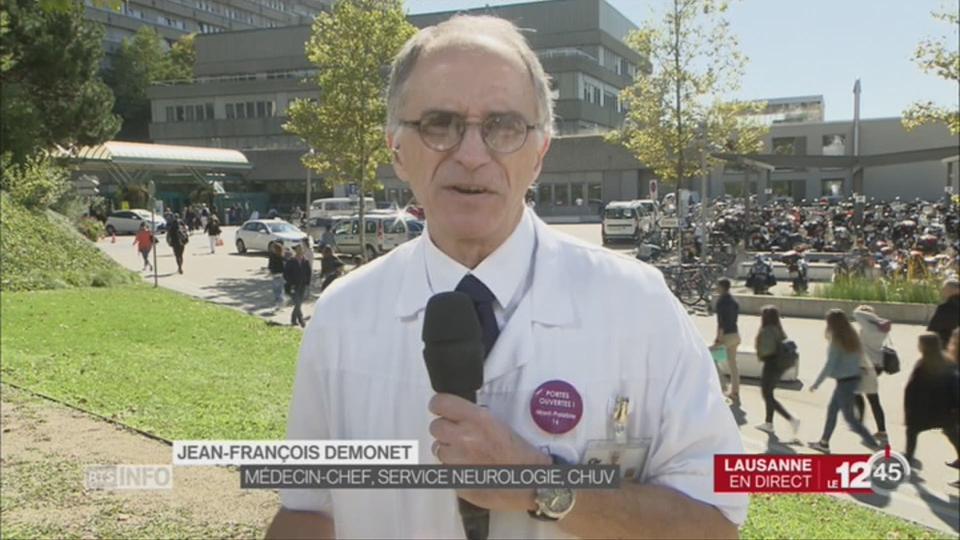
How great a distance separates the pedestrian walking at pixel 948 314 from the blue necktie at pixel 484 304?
1985mm

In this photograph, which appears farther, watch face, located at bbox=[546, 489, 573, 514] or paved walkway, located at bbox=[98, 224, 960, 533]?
paved walkway, located at bbox=[98, 224, 960, 533]

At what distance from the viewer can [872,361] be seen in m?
5.03

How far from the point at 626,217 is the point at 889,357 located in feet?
8.33

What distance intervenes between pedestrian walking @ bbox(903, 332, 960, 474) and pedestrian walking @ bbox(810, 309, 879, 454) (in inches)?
44.5

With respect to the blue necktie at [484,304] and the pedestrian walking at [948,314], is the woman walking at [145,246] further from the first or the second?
the blue necktie at [484,304]

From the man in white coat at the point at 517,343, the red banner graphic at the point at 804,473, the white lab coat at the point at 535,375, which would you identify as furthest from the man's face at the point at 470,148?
the red banner graphic at the point at 804,473

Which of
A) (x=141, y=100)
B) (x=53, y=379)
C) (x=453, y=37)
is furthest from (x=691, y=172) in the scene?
(x=53, y=379)

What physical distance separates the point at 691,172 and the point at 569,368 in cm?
465

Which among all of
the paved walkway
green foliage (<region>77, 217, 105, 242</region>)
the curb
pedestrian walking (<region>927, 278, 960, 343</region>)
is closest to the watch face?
the paved walkway

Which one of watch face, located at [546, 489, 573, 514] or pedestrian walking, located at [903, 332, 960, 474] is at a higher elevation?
watch face, located at [546, 489, 573, 514]

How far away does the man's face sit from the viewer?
1297mm

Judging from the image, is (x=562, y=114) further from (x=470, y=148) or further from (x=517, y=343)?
(x=517, y=343)

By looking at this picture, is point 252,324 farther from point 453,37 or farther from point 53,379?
point 453,37

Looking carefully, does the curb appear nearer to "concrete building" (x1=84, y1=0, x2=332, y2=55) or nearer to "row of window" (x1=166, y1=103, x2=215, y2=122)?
"concrete building" (x1=84, y1=0, x2=332, y2=55)
